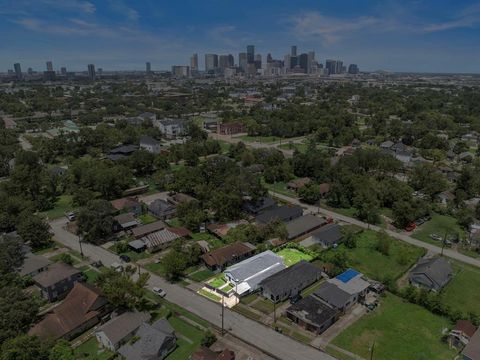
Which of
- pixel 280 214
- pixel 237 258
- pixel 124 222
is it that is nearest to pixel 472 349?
pixel 237 258

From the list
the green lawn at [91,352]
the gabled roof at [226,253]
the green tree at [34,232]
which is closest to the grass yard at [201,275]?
the gabled roof at [226,253]

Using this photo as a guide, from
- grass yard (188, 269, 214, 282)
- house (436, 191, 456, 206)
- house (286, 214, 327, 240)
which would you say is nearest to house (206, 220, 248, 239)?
house (286, 214, 327, 240)

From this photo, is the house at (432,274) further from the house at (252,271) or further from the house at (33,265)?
the house at (33,265)

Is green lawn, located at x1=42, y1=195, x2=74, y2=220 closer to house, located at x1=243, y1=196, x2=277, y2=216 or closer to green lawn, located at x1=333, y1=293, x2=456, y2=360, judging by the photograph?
house, located at x1=243, y1=196, x2=277, y2=216

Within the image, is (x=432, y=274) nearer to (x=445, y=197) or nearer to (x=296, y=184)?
(x=445, y=197)

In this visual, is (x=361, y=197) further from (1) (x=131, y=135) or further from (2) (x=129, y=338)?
(1) (x=131, y=135)

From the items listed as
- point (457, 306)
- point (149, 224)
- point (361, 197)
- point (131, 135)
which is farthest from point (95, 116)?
point (457, 306)

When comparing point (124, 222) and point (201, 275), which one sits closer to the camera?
point (201, 275)
